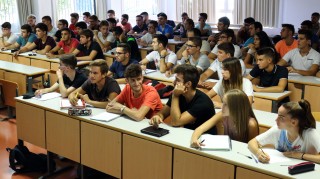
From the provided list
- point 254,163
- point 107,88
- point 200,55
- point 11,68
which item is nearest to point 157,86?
point 107,88

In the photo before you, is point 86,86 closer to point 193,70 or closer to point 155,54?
point 193,70

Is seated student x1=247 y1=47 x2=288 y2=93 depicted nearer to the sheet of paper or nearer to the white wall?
the sheet of paper

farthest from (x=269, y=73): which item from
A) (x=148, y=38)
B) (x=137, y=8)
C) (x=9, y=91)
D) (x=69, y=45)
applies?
(x=137, y=8)

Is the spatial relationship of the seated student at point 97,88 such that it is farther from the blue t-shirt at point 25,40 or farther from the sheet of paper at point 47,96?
the blue t-shirt at point 25,40

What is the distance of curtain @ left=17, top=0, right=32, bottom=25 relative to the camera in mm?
11070

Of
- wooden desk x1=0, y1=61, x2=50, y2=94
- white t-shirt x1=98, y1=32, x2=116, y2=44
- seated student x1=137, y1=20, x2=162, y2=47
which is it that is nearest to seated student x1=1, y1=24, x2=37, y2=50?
white t-shirt x1=98, y1=32, x2=116, y2=44

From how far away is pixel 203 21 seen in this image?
1022cm

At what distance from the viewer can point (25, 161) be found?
14.1 feet

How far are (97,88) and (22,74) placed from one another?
85.7 inches

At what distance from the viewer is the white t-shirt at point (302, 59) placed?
18.6 ft

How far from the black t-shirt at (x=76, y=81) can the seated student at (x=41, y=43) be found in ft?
9.30


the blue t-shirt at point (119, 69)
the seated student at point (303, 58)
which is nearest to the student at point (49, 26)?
the blue t-shirt at point (119, 69)

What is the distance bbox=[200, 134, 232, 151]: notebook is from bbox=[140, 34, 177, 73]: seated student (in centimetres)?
292

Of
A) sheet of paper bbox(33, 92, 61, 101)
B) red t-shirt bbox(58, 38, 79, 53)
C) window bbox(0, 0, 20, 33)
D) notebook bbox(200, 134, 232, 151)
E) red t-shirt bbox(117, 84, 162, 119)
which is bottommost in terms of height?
notebook bbox(200, 134, 232, 151)
